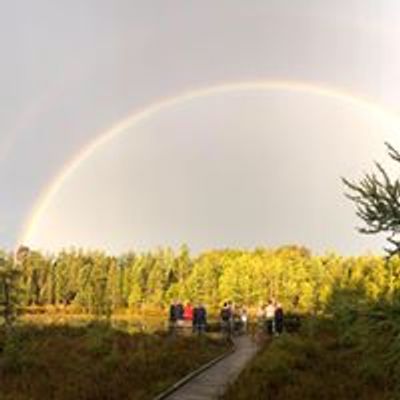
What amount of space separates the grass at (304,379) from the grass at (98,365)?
81.8 inches

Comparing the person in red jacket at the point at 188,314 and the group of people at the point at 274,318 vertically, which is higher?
the person in red jacket at the point at 188,314

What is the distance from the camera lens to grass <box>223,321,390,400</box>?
18594mm

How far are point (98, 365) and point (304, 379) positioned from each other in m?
6.55

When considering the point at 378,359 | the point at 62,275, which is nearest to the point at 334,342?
the point at 378,359

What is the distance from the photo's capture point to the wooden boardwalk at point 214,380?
18672 mm

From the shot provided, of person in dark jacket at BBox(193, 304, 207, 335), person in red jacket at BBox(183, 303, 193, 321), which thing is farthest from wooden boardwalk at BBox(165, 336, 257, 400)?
person in red jacket at BBox(183, 303, 193, 321)

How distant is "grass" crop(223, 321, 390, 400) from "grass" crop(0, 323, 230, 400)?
2078 millimetres

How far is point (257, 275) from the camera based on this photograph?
397 feet

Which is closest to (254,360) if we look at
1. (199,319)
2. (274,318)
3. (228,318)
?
(274,318)

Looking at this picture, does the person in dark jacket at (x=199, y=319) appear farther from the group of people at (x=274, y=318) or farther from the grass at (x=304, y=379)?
the grass at (x=304, y=379)

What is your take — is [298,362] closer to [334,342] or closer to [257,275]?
[334,342]

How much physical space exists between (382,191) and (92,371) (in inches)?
474

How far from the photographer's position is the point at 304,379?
2100 centimetres

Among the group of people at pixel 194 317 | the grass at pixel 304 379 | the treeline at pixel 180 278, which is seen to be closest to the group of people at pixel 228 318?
the group of people at pixel 194 317
